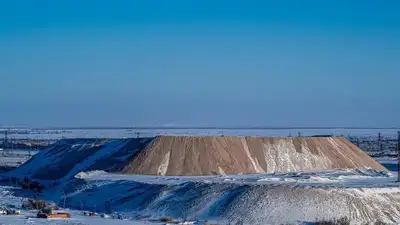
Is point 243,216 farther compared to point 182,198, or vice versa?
point 182,198

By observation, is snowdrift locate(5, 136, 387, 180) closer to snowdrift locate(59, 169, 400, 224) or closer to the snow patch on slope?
the snow patch on slope

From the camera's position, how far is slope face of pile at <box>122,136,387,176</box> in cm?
5403

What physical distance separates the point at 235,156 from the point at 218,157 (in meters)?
1.39

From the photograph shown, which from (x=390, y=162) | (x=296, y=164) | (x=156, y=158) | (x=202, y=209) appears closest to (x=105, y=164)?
(x=156, y=158)

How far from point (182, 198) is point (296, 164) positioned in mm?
16089

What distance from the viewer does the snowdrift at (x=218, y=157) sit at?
54.2m

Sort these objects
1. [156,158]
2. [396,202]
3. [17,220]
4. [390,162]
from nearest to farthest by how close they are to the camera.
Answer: [17,220]
[396,202]
[156,158]
[390,162]

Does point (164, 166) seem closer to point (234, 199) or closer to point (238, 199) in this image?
point (234, 199)

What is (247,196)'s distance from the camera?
4031cm

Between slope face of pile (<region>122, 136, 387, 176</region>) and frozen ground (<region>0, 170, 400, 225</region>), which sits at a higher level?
slope face of pile (<region>122, 136, 387, 176</region>)

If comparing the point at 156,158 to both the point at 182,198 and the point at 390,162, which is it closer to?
the point at 182,198

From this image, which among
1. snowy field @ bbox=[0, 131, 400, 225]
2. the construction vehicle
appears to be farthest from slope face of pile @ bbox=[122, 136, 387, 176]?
the construction vehicle

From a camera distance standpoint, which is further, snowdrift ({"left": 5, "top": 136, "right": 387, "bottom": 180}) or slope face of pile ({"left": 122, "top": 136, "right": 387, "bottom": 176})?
snowdrift ({"left": 5, "top": 136, "right": 387, "bottom": 180})

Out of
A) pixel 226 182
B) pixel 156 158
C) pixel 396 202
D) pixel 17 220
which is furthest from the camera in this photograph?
pixel 156 158
